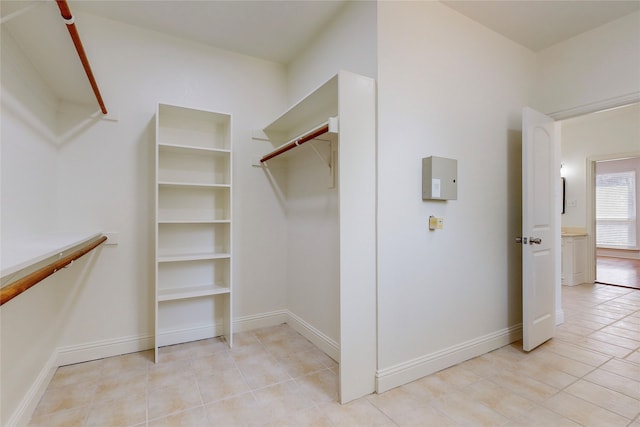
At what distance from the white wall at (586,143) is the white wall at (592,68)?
8.81ft

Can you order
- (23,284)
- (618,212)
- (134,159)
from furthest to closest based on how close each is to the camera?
(618,212) < (134,159) < (23,284)

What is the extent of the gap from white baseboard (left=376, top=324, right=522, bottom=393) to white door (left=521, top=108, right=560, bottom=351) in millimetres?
193

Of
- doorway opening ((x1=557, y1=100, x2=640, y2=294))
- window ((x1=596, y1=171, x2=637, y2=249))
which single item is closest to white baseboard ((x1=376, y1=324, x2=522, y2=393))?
doorway opening ((x1=557, y1=100, x2=640, y2=294))

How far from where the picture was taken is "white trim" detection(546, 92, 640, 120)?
240cm

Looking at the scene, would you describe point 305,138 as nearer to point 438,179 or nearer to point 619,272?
point 438,179

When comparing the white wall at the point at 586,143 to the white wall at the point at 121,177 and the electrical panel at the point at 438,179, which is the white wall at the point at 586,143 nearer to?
the electrical panel at the point at 438,179

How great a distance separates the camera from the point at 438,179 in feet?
7.14

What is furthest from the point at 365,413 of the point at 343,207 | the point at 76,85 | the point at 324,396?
the point at 76,85

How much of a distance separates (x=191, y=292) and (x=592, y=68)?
390 centimetres

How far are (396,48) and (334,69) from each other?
0.57m

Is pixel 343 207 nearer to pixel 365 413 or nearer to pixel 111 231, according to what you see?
pixel 365 413

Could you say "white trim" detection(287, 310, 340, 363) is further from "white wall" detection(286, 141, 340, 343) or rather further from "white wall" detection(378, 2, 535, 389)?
"white wall" detection(378, 2, 535, 389)

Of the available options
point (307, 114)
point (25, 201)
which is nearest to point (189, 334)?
point (25, 201)

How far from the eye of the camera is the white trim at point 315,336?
7.95 ft
